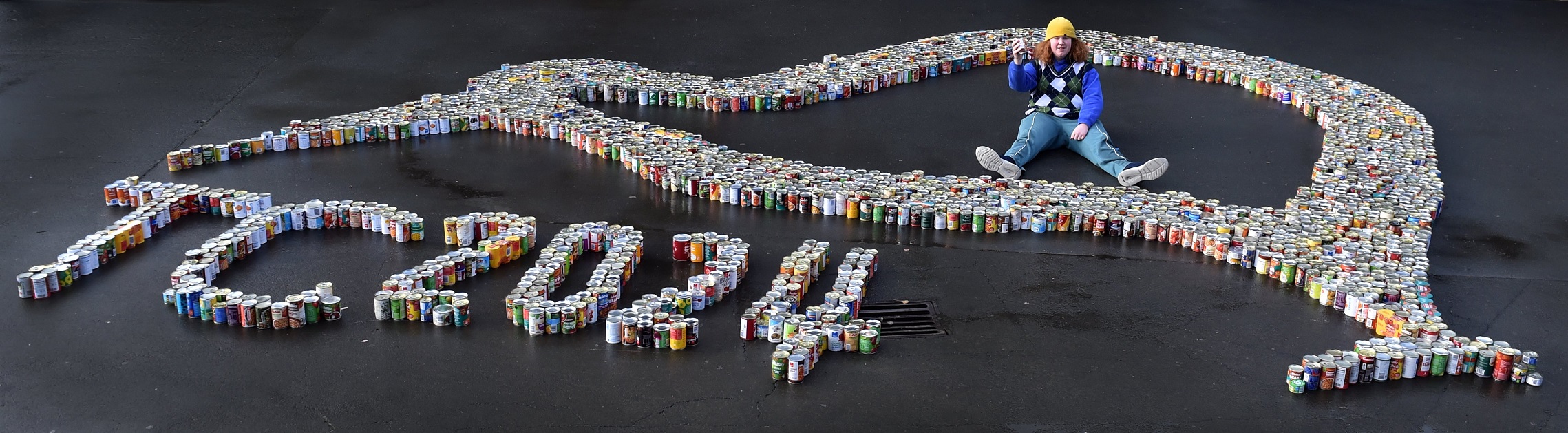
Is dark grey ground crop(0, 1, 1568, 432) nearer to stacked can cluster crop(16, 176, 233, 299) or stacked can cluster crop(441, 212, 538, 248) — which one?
stacked can cluster crop(16, 176, 233, 299)

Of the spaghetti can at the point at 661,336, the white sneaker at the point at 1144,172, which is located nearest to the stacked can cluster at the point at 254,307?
the spaghetti can at the point at 661,336

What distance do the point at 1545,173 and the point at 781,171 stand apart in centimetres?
568

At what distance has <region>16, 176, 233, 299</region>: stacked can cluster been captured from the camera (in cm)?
689

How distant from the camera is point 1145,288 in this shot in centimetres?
734

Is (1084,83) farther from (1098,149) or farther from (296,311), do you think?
(296,311)

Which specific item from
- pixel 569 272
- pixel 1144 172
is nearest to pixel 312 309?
pixel 569 272

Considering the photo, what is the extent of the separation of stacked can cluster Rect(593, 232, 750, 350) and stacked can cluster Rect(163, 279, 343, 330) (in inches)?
55.5

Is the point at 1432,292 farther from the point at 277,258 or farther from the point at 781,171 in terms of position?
the point at 277,258

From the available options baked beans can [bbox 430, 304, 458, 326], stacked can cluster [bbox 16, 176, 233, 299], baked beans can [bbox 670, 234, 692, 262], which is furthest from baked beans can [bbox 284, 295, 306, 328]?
baked beans can [bbox 670, 234, 692, 262]

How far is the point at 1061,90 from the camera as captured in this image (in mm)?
9875

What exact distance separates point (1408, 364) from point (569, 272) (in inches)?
168

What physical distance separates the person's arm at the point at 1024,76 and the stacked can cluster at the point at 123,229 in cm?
549

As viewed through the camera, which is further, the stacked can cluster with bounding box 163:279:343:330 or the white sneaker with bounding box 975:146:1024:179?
the white sneaker with bounding box 975:146:1024:179

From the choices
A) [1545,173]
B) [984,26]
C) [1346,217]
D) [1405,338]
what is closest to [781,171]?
[1346,217]
